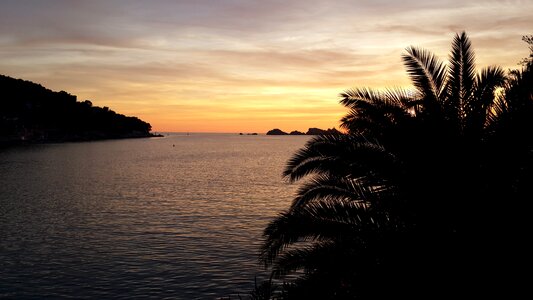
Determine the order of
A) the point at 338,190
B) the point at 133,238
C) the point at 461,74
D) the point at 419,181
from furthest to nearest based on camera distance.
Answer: the point at 133,238, the point at 338,190, the point at 461,74, the point at 419,181

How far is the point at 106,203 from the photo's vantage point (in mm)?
49656

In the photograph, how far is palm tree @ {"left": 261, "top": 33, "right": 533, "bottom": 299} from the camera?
745 cm

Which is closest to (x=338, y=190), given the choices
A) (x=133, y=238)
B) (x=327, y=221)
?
(x=327, y=221)

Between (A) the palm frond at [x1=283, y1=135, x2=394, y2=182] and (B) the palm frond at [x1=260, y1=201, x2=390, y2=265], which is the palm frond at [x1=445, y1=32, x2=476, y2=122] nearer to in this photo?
(A) the palm frond at [x1=283, y1=135, x2=394, y2=182]

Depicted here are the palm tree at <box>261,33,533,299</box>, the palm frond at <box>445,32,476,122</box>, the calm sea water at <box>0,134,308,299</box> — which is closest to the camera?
the palm tree at <box>261,33,533,299</box>

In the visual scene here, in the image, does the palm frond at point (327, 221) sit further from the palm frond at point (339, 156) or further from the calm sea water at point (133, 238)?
the calm sea water at point (133, 238)

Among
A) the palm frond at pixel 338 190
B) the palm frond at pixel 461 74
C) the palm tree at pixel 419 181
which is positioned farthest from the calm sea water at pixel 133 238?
the palm frond at pixel 461 74

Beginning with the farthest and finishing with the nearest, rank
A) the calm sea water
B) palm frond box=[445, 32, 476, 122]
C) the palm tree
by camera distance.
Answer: the calm sea water < palm frond box=[445, 32, 476, 122] < the palm tree

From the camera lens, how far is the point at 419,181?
798cm

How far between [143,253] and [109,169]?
68877 millimetres

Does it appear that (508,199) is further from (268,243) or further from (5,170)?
(5,170)

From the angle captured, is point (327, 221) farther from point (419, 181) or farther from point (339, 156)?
point (419, 181)

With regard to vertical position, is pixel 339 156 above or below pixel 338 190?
above

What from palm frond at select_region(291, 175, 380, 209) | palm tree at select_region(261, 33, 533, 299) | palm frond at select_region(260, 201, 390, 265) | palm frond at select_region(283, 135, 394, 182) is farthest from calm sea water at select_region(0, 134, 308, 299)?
palm tree at select_region(261, 33, 533, 299)
